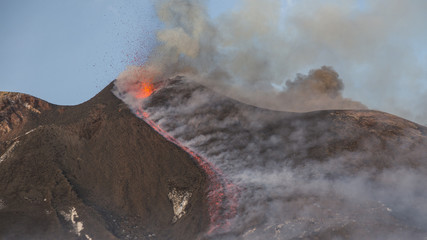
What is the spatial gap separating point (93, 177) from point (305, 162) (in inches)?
358

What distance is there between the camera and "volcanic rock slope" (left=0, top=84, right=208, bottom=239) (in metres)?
15.0

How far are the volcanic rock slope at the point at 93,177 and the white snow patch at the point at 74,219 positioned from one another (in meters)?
0.04

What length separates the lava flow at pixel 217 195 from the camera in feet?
42.4

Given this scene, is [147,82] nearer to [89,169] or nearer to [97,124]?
[97,124]

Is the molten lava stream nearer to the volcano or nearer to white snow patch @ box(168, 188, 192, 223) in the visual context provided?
the volcano


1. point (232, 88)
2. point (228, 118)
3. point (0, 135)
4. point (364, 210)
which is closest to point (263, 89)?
point (232, 88)

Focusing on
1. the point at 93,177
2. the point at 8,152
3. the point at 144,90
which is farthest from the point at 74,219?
the point at 144,90

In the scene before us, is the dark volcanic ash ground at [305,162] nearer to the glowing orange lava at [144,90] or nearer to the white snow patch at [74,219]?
the glowing orange lava at [144,90]

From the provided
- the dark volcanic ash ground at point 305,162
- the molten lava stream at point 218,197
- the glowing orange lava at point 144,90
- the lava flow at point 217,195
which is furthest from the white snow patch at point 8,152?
the molten lava stream at point 218,197

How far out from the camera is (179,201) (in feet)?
50.2

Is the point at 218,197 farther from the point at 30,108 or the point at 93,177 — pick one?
the point at 30,108

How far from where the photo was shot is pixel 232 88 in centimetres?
1888

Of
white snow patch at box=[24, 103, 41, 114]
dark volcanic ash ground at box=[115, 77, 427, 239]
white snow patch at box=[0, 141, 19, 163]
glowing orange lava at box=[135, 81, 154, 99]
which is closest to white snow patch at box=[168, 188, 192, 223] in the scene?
dark volcanic ash ground at box=[115, 77, 427, 239]

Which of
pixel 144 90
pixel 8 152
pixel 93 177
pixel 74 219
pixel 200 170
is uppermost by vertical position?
pixel 144 90
